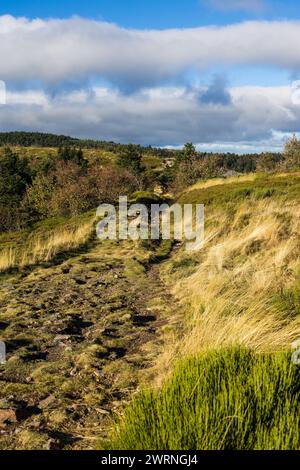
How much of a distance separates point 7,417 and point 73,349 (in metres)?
1.64

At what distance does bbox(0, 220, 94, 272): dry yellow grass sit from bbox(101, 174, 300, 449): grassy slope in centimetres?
347

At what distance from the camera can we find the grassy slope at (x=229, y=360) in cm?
265

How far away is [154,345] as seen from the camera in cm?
526

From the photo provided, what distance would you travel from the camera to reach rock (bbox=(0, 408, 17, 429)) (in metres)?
3.67

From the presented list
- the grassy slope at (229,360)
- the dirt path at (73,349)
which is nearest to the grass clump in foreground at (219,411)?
the grassy slope at (229,360)

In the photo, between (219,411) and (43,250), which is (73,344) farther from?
(43,250)

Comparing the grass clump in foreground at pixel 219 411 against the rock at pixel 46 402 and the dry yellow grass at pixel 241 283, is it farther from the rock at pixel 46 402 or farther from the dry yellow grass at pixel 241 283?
the rock at pixel 46 402

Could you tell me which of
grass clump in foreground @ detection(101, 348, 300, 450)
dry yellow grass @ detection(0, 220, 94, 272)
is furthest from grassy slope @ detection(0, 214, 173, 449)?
grass clump in foreground @ detection(101, 348, 300, 450)

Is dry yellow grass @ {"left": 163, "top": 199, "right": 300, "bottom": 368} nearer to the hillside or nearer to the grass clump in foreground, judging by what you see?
the hillside

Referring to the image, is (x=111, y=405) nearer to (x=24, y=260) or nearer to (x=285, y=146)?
(x=24, y=260)

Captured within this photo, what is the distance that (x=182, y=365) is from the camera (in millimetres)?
3516

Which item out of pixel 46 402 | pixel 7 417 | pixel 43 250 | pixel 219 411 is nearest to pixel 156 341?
pixel 46 402

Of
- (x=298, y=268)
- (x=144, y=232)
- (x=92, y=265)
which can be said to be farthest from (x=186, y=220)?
(x=298, y=268)

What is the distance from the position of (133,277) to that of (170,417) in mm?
6503
